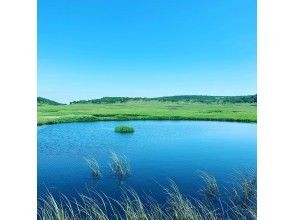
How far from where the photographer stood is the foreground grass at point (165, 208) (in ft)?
9.72

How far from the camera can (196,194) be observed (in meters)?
3.71

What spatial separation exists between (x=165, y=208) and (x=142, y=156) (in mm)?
1179

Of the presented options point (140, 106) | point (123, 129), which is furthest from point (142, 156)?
point (123, 129)

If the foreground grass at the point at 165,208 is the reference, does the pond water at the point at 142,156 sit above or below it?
above

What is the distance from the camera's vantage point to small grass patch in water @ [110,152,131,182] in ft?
13.5

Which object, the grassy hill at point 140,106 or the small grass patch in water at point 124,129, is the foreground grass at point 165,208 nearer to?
the grassy hill at point 140,106

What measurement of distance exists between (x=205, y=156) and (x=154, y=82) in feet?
3.38

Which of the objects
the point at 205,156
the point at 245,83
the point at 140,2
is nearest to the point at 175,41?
the point at 140,2

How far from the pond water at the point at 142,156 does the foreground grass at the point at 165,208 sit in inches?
8.0

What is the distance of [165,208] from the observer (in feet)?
11.3

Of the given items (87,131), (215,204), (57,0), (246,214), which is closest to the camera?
(246,214)

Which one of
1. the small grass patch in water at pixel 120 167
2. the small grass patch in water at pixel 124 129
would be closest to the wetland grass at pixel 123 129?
the small grass patch in water at pixel 124 129
